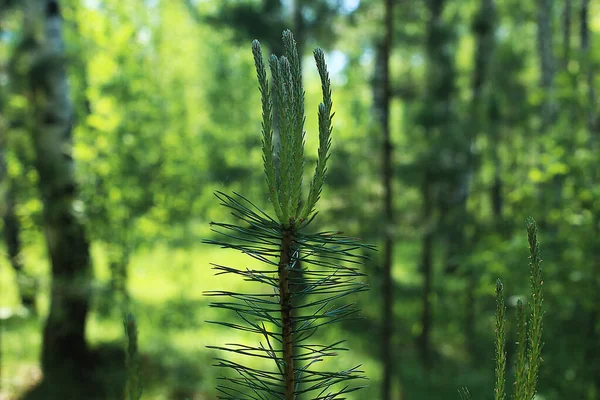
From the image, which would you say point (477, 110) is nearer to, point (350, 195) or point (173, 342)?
point (350, 195)

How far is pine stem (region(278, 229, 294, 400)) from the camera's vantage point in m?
0.81

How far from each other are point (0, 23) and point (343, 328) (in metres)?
8.02

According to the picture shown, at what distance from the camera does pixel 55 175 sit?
6.16 m

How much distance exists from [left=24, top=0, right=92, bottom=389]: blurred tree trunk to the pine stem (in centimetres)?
582

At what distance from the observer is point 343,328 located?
32.3 ft

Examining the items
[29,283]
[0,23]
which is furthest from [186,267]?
[29,283]

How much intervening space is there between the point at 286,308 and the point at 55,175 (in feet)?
20.1

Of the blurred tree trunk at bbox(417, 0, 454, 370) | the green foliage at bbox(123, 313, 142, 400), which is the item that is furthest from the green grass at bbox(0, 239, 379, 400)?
the green foliage at bbox(123, 313, 142, 400)

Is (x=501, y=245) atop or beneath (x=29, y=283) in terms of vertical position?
atop

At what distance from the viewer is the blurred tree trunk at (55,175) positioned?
620cm

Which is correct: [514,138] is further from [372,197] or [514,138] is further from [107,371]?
[107,371]

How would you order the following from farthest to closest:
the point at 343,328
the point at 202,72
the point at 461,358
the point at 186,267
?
the point at 202,72 < the point at 186,267 < the point at 461,358 < the point at 343,328

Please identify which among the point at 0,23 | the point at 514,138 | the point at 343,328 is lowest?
the point at 343,328

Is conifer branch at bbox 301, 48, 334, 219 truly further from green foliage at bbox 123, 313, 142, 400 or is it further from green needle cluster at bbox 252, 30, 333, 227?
green foliage at bbox 123, 313, 142, 400
